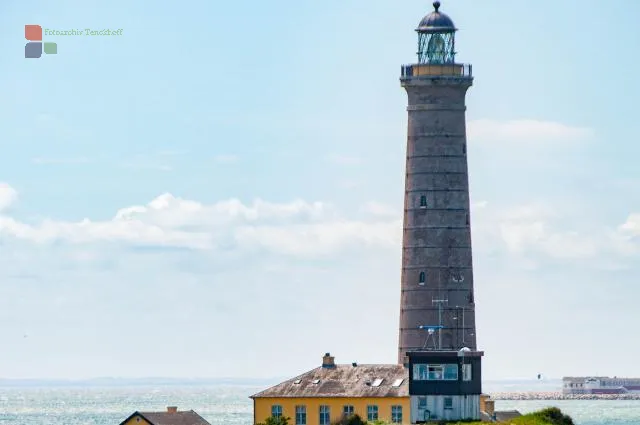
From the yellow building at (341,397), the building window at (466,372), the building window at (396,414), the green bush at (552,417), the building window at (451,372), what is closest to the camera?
the building window at (451,372)

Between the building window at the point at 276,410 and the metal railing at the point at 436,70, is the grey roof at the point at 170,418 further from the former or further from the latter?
the metal railing at the point at 436,70

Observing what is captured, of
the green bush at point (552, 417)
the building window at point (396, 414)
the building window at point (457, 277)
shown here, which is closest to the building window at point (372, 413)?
the building window at point (396, 414)

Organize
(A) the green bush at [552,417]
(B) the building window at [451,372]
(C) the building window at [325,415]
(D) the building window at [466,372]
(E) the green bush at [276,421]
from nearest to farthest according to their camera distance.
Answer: (E) the green bush at [276,421] < (B) the building window at [451,372] < (D) the building window at [466,372] < (A) the green bush at [552,417] < (C) the building window at [325,415]

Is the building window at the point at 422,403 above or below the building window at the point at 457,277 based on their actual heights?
below

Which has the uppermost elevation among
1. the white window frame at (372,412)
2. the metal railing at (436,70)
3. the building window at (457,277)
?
the metal railing at (436,70)

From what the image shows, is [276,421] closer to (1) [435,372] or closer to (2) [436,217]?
(1) [435,372]

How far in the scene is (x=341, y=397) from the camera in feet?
316

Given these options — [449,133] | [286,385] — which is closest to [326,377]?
[286,385]

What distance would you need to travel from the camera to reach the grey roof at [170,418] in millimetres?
97188

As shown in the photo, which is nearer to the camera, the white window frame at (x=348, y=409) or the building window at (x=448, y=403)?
the building window at (x=448, y=403)

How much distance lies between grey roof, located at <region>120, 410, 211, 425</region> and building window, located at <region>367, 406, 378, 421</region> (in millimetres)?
11066

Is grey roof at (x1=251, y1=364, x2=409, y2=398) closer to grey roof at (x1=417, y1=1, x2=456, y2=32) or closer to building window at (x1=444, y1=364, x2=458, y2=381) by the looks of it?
building window at (x1=444, y1=364, x2=458, y2=381)

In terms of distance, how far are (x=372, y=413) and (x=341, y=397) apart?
7.51 ft

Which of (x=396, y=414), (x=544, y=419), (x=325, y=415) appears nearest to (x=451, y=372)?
(x=396, y=414)
